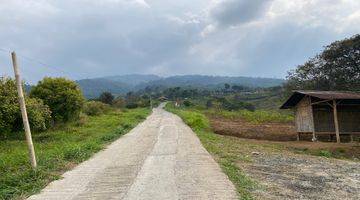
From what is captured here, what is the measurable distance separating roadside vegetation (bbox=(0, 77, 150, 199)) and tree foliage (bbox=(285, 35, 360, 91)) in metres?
25.7

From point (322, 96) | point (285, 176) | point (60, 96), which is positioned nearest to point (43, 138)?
point (60, 96)

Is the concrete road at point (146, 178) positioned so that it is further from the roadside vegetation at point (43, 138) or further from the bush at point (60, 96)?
the bush at point (60, 96)

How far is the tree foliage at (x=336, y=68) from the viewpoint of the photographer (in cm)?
4888

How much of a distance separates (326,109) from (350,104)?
4.80 feet

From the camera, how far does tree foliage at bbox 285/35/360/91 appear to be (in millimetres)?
48875

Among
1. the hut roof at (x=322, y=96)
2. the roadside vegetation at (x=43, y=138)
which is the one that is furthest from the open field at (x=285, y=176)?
the hut roof at (x=322, y=96)

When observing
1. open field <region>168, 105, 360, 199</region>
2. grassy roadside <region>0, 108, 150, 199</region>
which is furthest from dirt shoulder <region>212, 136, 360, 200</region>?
grassy roadside <region>0, 108, 150, 199</region>

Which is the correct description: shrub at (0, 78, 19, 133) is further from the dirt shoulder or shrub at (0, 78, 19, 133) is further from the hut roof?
the hut roof

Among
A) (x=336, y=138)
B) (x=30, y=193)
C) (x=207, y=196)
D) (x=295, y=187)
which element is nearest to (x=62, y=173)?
(x=30, y=193)

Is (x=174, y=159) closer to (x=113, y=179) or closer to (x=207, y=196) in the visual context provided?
(x=113, y=179)

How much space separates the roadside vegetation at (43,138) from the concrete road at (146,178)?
2.24 ft

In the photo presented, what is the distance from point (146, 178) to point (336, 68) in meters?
42.2

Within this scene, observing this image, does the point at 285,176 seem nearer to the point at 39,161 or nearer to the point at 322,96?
the point at 39,161

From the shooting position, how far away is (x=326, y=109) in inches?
1136
